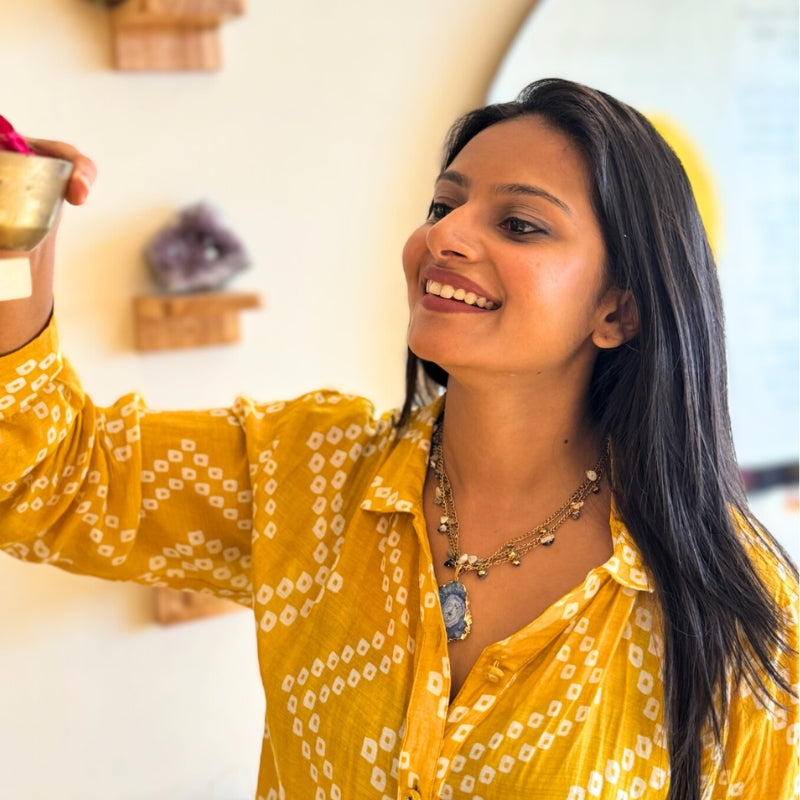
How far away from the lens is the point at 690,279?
45.3 inches

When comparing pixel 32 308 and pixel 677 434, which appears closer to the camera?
pixel 32 308

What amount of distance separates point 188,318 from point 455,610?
652mm

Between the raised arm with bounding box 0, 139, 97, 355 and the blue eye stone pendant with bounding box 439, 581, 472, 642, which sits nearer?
the raised arm with bounding box 0, 139, 97, 355

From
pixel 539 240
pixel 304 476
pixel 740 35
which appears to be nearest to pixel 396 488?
pixel 304 476

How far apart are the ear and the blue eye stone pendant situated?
318 mm

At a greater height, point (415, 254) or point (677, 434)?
point (415, 254)

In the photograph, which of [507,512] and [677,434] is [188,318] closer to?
[507,512]

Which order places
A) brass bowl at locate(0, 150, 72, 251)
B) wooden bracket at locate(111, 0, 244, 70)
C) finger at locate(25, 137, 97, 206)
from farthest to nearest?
wooden bracket at locate(111, 0, 244, 70) < finger at locate(25, 137, 97, 206) < brass bowl at locate(0, 150, 72, 251)

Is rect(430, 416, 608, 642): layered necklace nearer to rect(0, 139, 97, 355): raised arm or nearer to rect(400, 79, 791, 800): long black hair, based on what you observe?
rect(400, 79, 791, 800): long black hair

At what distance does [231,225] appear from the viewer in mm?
1575

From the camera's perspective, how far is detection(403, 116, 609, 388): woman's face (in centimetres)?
108

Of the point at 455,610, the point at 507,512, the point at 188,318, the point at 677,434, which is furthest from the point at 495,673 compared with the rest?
the point at 188,318

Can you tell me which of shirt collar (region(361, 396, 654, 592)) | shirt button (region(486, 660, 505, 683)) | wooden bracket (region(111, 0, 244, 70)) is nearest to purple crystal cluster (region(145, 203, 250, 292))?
wooden bracket (region(111, 0, 244, 70))

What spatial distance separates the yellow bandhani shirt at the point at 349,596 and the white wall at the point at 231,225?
1.10 feet
